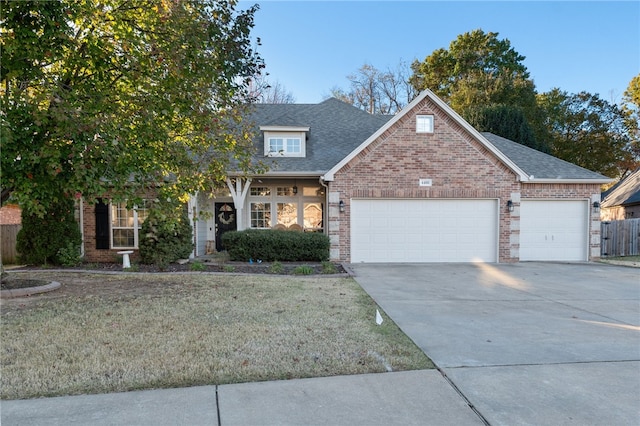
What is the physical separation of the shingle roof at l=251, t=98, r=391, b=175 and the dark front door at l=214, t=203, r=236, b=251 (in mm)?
2526

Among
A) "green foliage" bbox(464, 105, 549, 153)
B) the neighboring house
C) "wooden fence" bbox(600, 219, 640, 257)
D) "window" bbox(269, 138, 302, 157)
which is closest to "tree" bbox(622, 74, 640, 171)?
the neighboring house

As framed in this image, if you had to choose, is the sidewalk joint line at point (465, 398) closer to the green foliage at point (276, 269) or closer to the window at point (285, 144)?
the green foliage at point (276, 269)

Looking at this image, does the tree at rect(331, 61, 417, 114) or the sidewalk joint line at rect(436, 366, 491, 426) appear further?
the tree at rect(331, 61, 417, 114)

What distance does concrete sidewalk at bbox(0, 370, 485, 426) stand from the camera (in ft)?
9.01

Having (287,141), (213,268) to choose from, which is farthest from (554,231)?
(213,268)

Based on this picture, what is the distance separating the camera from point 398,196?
464 inches

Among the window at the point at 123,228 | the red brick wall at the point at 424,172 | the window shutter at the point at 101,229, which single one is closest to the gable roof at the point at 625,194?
the red brick wall at the point at 424,172

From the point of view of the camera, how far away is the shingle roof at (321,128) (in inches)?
524

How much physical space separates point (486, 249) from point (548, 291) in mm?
4567

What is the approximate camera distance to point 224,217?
14.4 meters

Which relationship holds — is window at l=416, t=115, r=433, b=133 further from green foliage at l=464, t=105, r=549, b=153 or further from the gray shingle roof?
green foliage at l=464, t=105, r=549, b=153

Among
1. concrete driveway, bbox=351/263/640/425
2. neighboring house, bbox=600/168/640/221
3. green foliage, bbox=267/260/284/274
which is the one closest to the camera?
concrete driveway, bbox=351/263/640/425

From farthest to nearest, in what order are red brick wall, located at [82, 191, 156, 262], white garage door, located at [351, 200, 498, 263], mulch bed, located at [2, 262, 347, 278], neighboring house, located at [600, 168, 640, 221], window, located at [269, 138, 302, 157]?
neighboring house, located at [600, 168, 640, 221] → window, located at [269, 138, 302, 157] → red brick wall, located at [82, 191, 156, 262] → white garage door, located at [351, 200, 498, 263] → mulch bed, located at [2, 262, 347, 278]

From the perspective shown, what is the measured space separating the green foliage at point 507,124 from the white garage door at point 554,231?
1001cm
